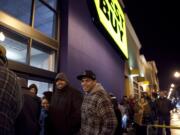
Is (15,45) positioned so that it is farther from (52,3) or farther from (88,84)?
(88,84)

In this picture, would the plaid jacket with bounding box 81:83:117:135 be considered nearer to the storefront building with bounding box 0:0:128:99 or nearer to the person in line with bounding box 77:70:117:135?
the person in line with bounding box 77:70:117:135

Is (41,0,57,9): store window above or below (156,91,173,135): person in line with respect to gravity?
above

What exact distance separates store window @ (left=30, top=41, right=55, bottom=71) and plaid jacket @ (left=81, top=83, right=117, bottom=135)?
2.57 metres

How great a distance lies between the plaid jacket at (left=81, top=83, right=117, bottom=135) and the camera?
3.20 metres

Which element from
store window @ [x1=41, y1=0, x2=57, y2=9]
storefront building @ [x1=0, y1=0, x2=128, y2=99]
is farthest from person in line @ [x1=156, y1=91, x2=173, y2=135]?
store window @ [x1=41, y1=0, x2=57, y2=9]

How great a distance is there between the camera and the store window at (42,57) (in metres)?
5.67

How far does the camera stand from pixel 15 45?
16.8 ft

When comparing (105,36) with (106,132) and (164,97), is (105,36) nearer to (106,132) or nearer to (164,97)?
(164,97)

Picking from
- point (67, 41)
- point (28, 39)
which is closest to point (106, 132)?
point (28, 39)

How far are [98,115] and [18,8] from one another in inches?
131

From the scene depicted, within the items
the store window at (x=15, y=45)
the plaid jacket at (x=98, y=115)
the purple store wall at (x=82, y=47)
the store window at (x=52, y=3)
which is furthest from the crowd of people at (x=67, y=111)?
the store window at (x=52, y=3)

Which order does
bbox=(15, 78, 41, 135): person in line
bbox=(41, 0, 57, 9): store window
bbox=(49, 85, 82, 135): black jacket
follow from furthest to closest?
1. bbox=(41, 0, 57, 9): store window
2. bbox=(49, 85, 82, 135): black jacket
3. bbox=(15, 78, 41, 135): person in line

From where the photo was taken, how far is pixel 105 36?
391 inches

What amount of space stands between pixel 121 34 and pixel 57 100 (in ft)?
27.7
